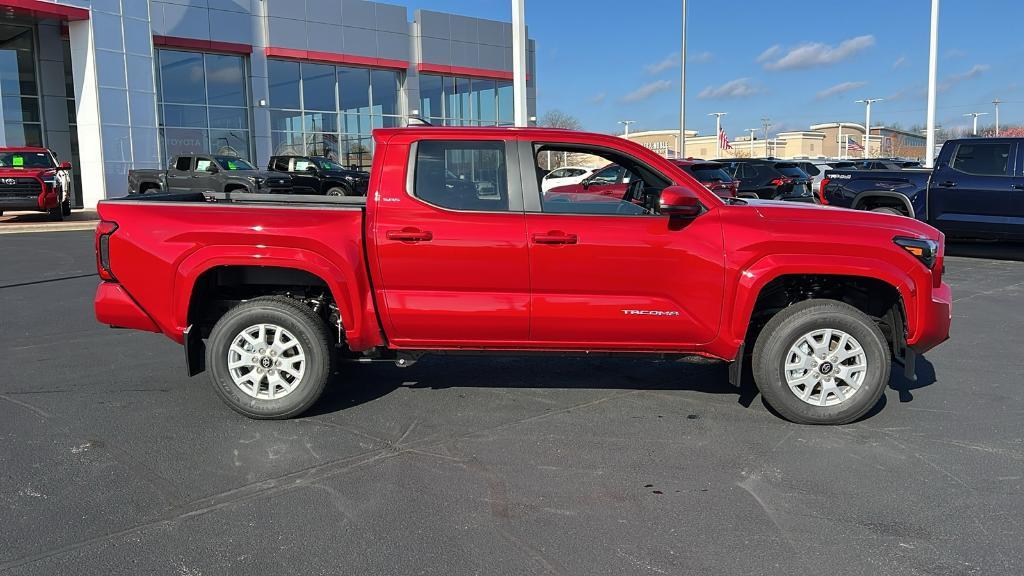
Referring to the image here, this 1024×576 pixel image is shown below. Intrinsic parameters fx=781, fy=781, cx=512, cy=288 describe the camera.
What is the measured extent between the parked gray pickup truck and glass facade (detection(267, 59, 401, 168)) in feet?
34.4

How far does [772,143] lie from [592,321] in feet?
373

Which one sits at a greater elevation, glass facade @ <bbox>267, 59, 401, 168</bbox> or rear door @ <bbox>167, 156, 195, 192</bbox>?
glass facade @ <bbox>267, 59, 401, 168</bbox>

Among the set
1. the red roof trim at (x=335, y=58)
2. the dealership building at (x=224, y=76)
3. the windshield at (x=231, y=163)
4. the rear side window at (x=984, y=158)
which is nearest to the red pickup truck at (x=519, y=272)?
the rear side window at (x=984, y=158)

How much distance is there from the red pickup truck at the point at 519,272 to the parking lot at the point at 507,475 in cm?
45

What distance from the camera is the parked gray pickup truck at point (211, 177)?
21.4 metres

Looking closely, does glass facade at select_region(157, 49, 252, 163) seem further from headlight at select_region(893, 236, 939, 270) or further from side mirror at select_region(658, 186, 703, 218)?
headlight at select_region(893, 236, 939, 270)

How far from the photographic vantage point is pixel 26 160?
842 inches

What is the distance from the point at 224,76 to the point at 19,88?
736 cm

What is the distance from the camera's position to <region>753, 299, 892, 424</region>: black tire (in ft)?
15.7

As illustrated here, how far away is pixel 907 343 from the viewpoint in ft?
16.2

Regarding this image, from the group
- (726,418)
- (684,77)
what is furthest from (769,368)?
(684,77)

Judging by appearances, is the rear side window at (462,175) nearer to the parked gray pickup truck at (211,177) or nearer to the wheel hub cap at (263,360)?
the wheel hub cap at (263,360)

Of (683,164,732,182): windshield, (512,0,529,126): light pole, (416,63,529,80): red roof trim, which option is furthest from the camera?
(416,63,529,80): red roof trim

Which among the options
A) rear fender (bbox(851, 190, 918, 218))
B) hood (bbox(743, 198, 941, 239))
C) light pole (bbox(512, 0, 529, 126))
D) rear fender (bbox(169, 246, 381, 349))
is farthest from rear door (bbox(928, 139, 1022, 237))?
rear fender (bbox(169, 246, 381, 349))
